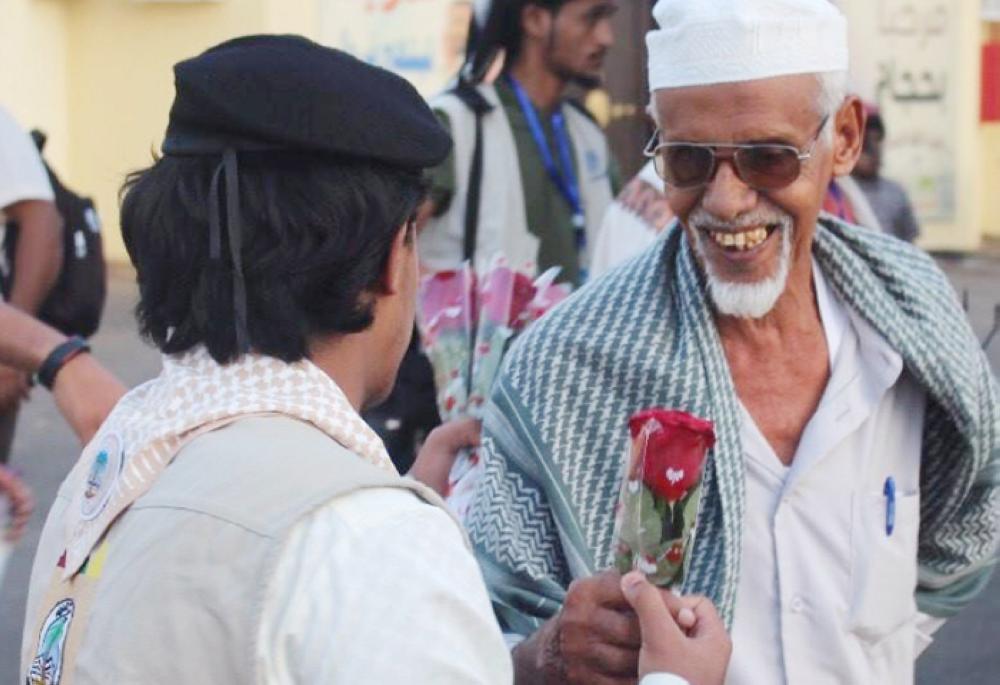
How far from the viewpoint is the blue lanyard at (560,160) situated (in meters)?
5.54

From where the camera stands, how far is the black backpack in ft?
19.9

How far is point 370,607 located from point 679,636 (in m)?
0.60

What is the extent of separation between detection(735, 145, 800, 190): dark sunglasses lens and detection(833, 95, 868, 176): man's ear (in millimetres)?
156

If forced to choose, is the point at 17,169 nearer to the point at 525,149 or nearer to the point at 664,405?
the point at 525,149

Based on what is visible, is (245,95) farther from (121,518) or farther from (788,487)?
(788,487)

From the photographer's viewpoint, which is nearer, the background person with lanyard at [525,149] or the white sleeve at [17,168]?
the background person with lanyard at [525,149]

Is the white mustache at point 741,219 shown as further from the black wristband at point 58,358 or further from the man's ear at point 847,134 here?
→ the black wristband at point 58,358

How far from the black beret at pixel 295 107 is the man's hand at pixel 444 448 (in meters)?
1.30

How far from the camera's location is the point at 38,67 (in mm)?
15391

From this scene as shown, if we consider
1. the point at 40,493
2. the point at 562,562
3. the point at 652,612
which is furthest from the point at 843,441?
the point at 40,493

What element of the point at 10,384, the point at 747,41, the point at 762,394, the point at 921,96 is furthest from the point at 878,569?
the point at 921,96

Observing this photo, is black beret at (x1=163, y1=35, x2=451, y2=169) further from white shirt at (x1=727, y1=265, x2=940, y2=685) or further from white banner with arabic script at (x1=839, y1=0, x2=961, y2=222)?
white banner with arabic script at (x1=839, y1=0, x2=961, y2=222)

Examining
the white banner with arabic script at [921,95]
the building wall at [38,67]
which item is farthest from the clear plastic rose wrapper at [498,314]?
the white banner with arabic script at [921,95]

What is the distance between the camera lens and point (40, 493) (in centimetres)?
900
